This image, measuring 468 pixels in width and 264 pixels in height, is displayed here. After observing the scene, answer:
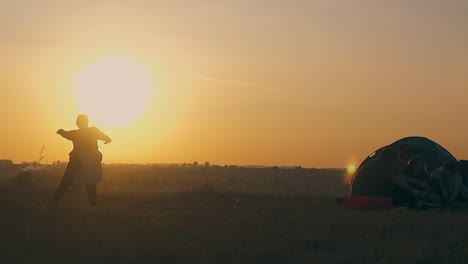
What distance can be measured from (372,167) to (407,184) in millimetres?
1160

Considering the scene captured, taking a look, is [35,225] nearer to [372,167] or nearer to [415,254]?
[415,254]

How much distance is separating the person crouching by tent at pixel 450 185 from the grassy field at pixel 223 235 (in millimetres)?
1818

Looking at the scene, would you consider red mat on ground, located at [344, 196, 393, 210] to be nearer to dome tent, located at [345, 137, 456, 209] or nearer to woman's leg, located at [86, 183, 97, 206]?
dome tent, located at [345, 137, 456, 209]

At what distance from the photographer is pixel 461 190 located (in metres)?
17.9

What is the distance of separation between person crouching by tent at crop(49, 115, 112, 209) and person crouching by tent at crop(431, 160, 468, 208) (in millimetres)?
7748

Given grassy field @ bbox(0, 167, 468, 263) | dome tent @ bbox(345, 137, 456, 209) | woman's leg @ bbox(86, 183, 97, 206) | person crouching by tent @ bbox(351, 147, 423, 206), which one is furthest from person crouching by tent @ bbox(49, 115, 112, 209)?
person crouching by tent @ bbox(351, 147, 423, 206)

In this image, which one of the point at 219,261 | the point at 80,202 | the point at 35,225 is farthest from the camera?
the point at 80,202

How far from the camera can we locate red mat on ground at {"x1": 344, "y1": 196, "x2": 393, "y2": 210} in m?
17.1

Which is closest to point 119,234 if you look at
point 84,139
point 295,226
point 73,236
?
point 73,236

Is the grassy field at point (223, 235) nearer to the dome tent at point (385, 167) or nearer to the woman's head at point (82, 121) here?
the woman's head at point (82, 121)

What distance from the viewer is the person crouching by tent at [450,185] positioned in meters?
17.7

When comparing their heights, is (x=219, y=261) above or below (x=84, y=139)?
below

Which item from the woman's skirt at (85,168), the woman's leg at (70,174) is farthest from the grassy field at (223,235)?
the woman's skirt at (85,168)

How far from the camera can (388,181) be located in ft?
59.5
